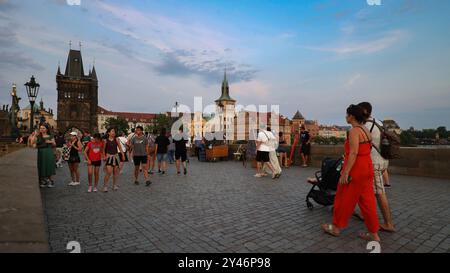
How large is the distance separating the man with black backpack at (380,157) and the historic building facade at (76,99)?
99752mm

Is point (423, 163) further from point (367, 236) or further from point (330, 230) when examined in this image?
point (330, 230)

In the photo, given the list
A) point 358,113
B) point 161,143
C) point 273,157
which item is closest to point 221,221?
A: point 358,113

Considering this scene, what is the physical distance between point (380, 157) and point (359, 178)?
0.97 metres

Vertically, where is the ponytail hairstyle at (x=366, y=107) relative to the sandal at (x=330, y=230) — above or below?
above

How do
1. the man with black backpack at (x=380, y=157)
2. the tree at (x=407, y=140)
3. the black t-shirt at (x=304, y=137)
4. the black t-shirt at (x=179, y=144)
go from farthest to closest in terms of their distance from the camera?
the tree at (x=407, y=140), the black t-shirt at (x=304, y=137), the black t-shirt at (x=179, y=144), the man with black backpack at (x=380, y=157)

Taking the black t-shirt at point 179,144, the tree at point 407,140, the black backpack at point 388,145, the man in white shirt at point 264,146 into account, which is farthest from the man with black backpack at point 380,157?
the tree at point 407,140

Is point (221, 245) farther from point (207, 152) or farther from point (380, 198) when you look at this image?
point (207, 152)

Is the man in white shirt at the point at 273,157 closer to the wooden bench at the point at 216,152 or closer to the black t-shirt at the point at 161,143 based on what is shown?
the black t-shirt at the point at 161,143

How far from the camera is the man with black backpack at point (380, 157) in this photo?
4.12 metres

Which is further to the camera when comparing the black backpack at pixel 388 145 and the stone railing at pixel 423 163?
the stone railing at pixel 423 163

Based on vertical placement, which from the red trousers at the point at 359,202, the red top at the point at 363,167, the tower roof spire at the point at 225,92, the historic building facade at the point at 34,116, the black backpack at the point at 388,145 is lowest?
the red trousers at the point at 359,202
